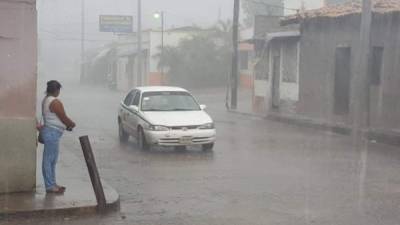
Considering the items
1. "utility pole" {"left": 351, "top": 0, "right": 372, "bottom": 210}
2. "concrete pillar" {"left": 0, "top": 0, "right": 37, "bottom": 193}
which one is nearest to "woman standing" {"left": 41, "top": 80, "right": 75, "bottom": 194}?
"concrete pillar" {"left": 0, "top": 0, "right": 37, "bottom": 193}

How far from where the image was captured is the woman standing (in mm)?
9336

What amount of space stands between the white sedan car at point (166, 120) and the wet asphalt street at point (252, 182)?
0.33 meters

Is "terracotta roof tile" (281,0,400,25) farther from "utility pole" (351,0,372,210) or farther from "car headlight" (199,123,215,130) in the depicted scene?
"car headlight" (199,123,215,130)

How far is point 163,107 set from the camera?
52.8 feet

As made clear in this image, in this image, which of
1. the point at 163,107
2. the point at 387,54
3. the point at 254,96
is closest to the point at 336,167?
the point at 163,107

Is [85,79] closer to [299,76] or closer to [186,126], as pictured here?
[299,76]

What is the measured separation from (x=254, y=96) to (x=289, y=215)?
23104 millimetres

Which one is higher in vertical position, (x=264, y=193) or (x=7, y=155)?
(x=7, y=155)

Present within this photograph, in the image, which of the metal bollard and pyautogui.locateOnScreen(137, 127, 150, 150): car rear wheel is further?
pyautogui.locateOnScreen(137, 127, 150, 150): car rear wheel

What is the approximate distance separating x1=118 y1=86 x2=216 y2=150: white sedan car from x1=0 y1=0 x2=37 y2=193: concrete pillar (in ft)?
18.7

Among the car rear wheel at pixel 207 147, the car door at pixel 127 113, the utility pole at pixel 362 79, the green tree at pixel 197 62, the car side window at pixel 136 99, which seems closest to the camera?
the car rear wheel at pixel 207 147

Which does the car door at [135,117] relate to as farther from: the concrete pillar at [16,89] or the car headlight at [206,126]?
the concrete pillar at [16,89]

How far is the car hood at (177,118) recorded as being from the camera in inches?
590

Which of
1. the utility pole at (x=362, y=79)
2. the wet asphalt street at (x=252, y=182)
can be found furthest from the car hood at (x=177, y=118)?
the utility pole at (x=362, y=79)
